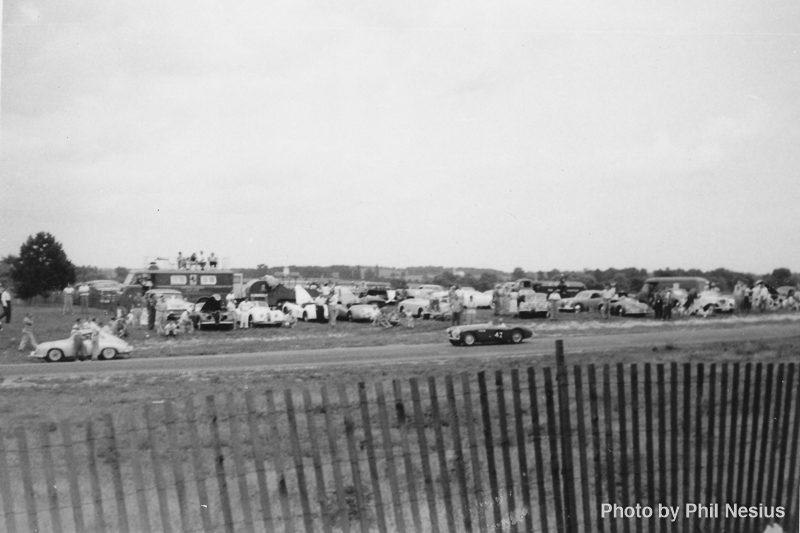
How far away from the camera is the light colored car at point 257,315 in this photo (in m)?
8.75

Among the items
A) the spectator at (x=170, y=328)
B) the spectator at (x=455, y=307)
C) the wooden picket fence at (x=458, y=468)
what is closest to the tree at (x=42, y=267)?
the spectator at (x=170, y=328)

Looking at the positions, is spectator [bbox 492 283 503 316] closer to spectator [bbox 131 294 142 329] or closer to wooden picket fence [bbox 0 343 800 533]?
wooden picket fence [bbox 0 343 800 533]

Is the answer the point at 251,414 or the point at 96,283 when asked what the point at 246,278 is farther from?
the point at 251,414

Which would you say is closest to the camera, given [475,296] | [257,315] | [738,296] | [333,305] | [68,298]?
[68,298]

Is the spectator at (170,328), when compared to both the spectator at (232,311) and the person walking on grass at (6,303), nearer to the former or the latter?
the spectator at (232,311)

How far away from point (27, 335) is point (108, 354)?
937 millimetres

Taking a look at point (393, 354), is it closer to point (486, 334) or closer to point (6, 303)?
point (486, 334)

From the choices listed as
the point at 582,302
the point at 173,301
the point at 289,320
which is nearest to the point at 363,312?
the point at 289,320

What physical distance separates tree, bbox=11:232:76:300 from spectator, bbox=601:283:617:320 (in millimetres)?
7636

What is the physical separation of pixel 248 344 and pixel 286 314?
0.68m

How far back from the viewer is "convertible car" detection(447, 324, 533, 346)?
959 centimetres

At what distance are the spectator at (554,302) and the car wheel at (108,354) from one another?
6.26 meters

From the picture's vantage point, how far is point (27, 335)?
7719 millimetres

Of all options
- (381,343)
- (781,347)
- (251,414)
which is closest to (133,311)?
(381,343)
